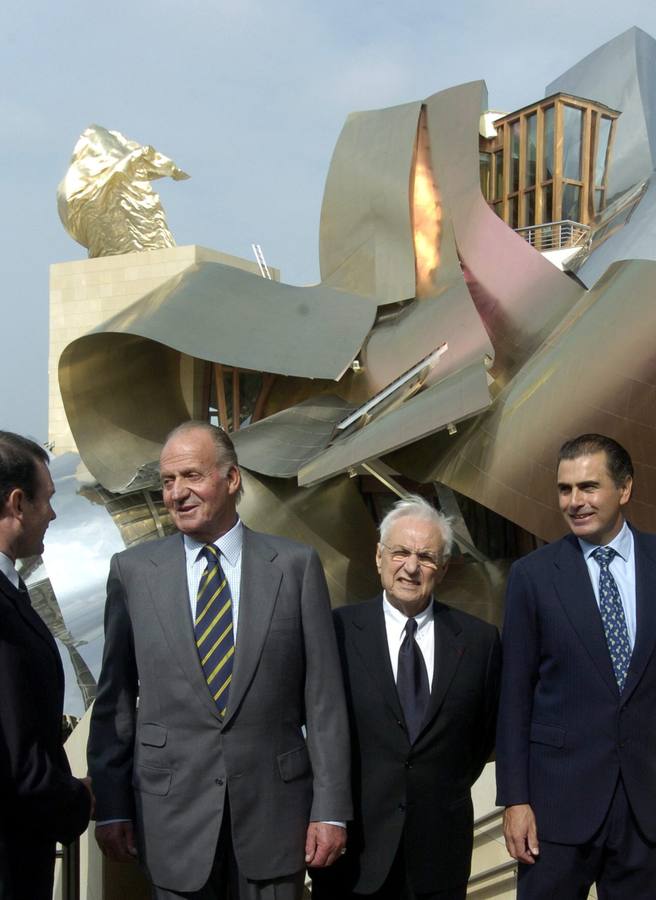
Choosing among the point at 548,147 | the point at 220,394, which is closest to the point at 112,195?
the point at 548,147

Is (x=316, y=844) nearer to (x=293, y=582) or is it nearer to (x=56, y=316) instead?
(x=293, y=582)

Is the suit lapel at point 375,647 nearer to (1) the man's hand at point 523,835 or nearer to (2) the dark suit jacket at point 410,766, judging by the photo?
(2) the dark suit jacket at point 410,766

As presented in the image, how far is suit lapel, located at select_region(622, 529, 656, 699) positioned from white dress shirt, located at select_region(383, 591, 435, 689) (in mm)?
483

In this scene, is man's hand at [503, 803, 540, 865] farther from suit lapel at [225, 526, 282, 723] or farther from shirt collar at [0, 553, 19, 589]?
shirt collar at [0, 553, 19, 589]

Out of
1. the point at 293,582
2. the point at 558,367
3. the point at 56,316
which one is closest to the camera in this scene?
the point at 293,582

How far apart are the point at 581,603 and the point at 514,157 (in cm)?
910

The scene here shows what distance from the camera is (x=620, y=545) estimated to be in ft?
8.52

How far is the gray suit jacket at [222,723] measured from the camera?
7.56ft

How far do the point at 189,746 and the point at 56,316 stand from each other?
15669mm

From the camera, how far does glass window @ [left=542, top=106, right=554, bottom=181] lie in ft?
34.2

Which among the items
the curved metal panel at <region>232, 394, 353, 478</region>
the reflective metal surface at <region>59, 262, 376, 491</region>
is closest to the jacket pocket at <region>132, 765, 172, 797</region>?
the curved metal panel at <region>232, 394, 353, 478</region>

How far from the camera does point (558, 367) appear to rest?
18.8ft

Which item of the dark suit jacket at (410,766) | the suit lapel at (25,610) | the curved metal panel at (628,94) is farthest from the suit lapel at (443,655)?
the curved metal panel at (628,94)

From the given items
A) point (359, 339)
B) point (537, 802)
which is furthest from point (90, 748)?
point (359, 339)
